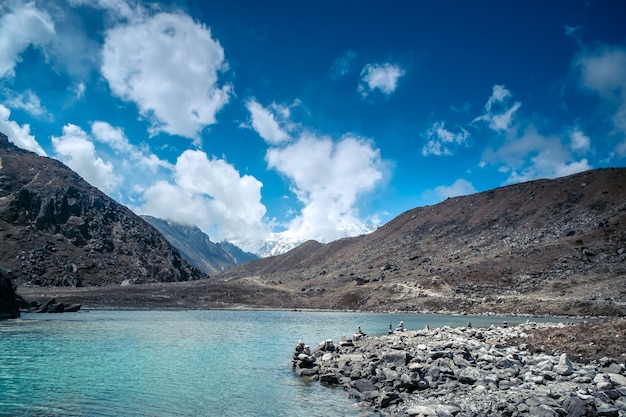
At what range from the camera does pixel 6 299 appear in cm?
7081

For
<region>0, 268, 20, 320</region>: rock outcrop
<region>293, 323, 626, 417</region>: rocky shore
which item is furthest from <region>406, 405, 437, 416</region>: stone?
<region>0, 268, 20, 320</region>: rock outcrop

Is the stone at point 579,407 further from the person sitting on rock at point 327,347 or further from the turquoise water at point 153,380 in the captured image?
the person sitting on rock at point 327,347

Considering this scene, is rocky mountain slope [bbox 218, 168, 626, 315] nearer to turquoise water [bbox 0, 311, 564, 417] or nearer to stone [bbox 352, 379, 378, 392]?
stone [bbox 352, 379, 378, 392]

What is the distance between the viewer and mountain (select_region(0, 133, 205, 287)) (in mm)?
141125

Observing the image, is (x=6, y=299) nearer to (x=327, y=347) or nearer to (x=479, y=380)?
(x=327, y=347)

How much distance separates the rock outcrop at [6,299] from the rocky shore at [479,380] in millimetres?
64581

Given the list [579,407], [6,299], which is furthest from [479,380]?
[6,299]

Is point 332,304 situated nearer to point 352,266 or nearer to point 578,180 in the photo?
point 352,266

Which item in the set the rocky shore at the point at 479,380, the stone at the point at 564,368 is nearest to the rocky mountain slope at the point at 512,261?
the rocky shore at the point at 479,380

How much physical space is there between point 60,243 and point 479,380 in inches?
6984

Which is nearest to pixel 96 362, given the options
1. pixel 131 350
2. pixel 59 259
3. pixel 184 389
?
pixel 131 350

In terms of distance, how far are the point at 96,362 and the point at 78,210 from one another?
18541 centimetres

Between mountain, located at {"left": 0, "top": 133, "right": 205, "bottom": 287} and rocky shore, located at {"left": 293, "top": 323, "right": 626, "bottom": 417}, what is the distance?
141 m

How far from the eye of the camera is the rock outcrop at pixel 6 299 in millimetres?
69375
